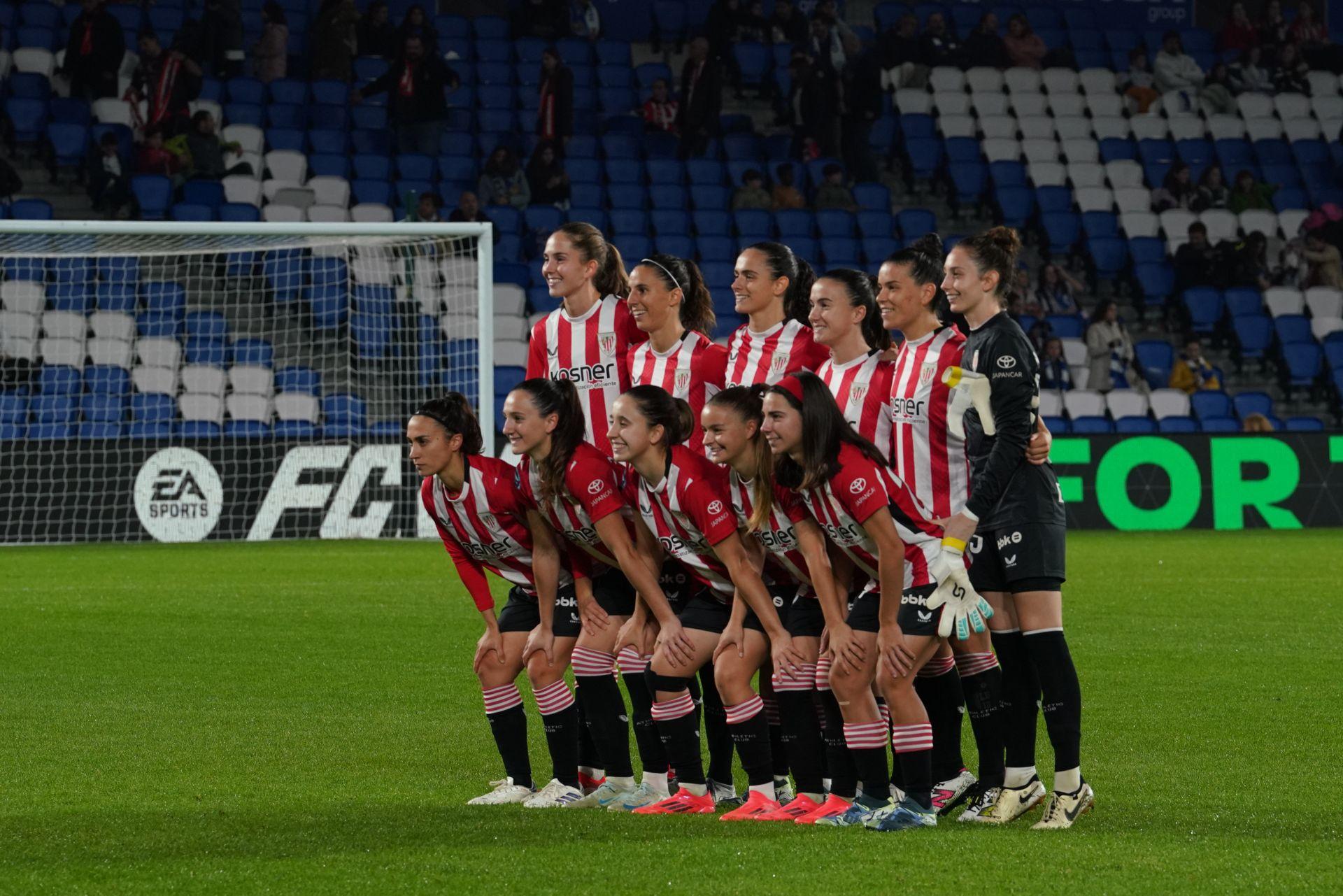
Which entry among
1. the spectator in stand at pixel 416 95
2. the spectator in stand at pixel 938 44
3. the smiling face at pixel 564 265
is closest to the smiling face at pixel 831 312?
the smiling face at pixel 564 265

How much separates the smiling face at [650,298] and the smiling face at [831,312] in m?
0.59

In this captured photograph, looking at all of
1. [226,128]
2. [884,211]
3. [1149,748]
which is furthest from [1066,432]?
[1149,748]

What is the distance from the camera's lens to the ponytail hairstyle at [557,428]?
520 cm

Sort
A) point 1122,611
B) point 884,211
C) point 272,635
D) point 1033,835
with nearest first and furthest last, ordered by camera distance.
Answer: point 1033,835, point 272,635, point 1122,611, point 884,211

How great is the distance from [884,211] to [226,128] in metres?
7.64

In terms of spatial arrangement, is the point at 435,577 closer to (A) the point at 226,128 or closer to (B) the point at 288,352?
(B) the point at 288,352

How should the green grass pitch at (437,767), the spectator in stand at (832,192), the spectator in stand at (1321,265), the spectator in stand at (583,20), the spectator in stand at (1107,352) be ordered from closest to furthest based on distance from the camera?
1. the green grass pitch at (437,767)
2. the spectator in stand at (1107,352)
3. the spectator in stand at (832,192)
4. the spectator in stand at (1321,265)
5. the spectator in stand at (583,20)

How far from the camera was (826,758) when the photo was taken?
5.12 meters

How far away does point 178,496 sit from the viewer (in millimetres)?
14992

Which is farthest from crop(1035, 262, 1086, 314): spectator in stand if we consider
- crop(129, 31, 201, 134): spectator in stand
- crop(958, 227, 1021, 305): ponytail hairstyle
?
crop(958, 227, 1021, 305): ponytail hairstyle

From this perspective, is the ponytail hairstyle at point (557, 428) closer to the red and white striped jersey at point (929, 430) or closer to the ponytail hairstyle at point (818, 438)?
the ponytail hairstyle at point (818, 438)

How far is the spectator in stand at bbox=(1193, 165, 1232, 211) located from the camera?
2131 cm

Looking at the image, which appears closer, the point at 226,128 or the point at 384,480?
the point at 384,480

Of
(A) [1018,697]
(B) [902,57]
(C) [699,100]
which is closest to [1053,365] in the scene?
(C) [699,100]
